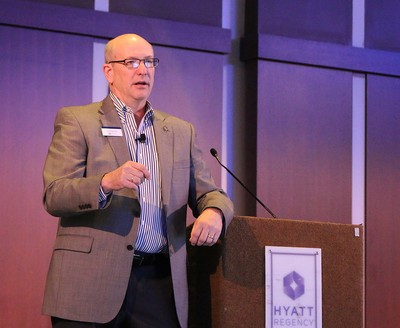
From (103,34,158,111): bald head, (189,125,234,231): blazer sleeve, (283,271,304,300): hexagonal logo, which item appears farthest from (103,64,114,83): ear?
(283,271,304,300): hexagonal logo

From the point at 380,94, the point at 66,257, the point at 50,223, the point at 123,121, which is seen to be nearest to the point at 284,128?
the point at 380,94

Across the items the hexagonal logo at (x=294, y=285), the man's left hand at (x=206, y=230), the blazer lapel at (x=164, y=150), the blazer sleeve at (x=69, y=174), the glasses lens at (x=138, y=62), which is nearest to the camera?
the blazer sleeve at (x=69, y=174)

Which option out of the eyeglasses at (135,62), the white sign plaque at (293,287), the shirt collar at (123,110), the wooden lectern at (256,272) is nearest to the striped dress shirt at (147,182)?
the shirt collar at (123,110)

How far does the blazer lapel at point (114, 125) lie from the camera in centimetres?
270

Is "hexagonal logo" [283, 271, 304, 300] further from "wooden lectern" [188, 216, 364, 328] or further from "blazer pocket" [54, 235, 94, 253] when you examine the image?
"blazer pocket" [54, 235, 94, 253]

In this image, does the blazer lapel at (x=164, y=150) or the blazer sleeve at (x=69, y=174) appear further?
the blazer lapel at (x=164, y=150)

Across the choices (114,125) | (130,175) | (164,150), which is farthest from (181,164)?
(130,175)

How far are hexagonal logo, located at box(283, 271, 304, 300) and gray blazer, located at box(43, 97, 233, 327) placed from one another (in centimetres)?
40

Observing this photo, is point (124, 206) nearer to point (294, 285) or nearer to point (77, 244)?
point (77, 244)

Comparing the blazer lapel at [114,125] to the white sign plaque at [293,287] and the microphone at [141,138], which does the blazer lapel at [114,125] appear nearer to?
the microphone at [141,138]

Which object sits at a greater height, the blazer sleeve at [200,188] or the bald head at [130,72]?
the bald head at [130,72]

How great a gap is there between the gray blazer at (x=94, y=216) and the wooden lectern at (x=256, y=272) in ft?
0.51

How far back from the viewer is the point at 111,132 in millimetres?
2730

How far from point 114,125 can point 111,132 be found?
0.16 ft
